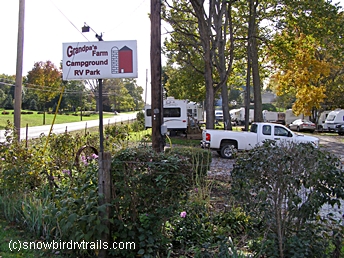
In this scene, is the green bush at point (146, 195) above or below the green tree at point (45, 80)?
below

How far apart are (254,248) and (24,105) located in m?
75.2

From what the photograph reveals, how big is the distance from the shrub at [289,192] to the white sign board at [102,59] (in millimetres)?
3372

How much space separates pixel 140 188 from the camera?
13.8 ft

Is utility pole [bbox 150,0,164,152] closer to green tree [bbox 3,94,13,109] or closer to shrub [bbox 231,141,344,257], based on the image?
shrub [bbox 231,141,344,257]

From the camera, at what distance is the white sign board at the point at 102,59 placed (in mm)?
6570

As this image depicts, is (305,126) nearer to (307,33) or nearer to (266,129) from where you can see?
(307,33)

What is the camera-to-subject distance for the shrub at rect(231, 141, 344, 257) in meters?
3.86

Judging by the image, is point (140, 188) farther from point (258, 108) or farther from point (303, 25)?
point (258, 108)

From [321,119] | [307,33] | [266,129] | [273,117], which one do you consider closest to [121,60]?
[266,129]

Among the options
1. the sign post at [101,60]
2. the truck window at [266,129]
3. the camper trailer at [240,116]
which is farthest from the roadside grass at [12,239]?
the camper trailer at [240,116]

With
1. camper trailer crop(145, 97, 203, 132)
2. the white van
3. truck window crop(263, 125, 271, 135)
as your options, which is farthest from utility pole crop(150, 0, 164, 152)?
the white van

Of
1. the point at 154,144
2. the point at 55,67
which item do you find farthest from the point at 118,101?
the point at 154,144

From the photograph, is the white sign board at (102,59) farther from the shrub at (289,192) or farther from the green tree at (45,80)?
the green tree at (45,80)

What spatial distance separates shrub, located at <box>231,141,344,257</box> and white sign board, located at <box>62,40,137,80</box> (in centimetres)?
337
